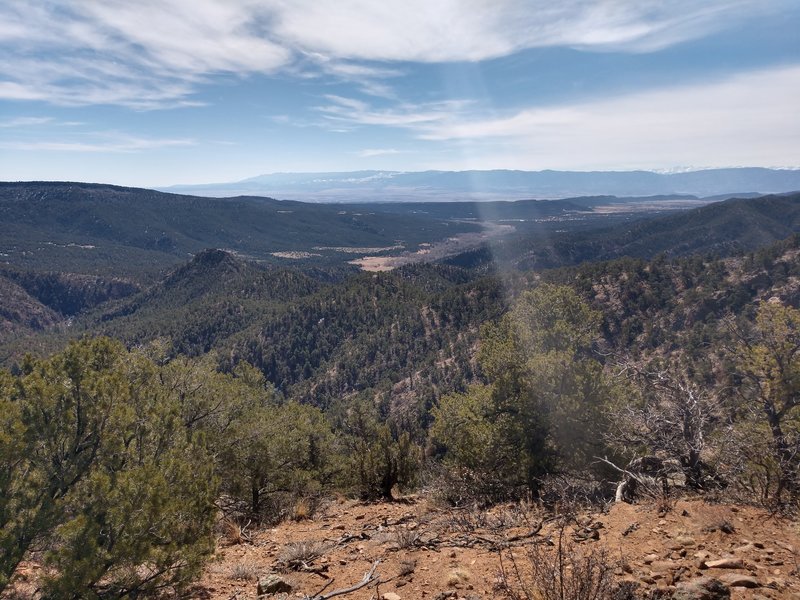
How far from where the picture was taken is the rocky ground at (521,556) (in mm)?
5781

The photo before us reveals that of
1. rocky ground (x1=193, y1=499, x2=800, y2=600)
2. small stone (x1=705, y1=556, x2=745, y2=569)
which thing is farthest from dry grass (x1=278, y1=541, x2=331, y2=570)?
small stone (x1=705, y1=556, x2=745, y2=569)

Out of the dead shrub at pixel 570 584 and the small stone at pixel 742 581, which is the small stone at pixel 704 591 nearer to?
the small stone at pixel 742 581

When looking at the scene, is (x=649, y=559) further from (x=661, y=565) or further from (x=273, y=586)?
(x=273, y=586)

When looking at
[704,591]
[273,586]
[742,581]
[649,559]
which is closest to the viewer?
[704,591]

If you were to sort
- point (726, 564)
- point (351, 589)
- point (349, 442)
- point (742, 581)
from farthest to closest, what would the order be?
point (349, 442) < point (351, 589) < point (726, 564) < point (742, 581)

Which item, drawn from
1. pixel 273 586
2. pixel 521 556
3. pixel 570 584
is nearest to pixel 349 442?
pixel 273 586

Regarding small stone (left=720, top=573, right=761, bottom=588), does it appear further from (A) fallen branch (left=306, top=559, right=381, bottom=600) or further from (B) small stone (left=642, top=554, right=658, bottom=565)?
(A) fallen branch (left=306, top=559, right=381, bottom=600)

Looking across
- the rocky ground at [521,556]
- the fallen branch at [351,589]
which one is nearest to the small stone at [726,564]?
the rocky ground at [521,556]

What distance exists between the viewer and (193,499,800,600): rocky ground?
19.0ft

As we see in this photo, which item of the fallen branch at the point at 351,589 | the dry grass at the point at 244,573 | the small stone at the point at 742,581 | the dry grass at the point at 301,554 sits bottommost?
the dry grass at the point at 244,573

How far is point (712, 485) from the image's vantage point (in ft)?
31.7

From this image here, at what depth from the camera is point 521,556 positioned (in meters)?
7.23

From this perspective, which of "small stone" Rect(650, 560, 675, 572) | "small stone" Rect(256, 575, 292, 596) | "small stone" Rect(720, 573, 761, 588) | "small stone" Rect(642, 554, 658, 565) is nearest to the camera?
"small stone" Rect(720, 573, 761, 588)

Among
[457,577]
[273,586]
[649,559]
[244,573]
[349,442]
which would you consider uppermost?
[649,559]
